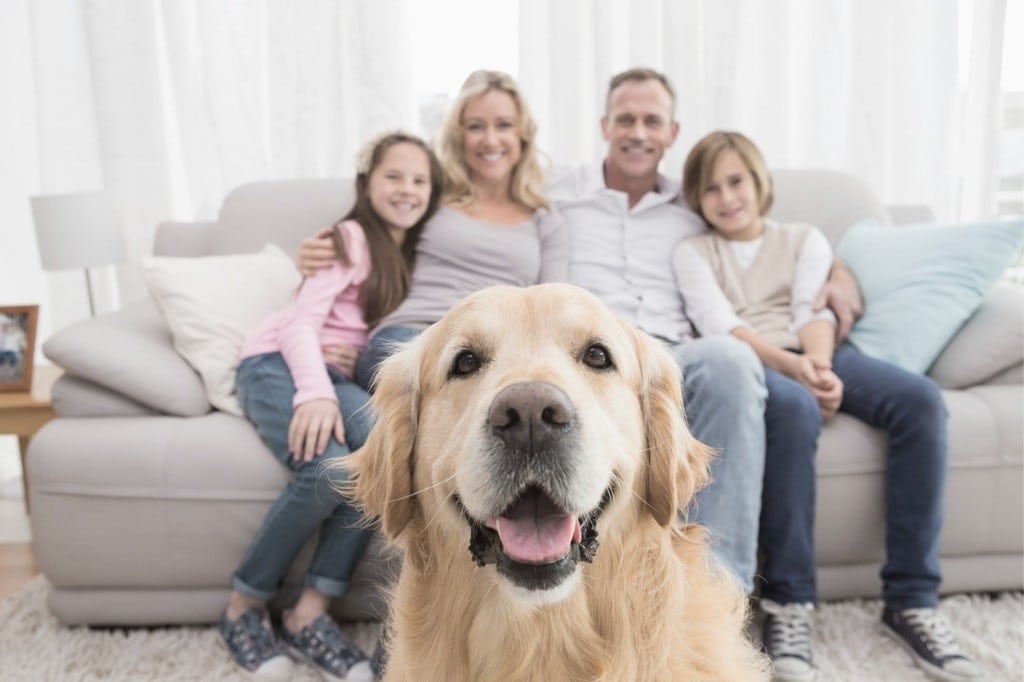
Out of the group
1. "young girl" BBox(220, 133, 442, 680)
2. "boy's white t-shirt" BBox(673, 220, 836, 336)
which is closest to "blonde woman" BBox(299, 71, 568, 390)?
"young girl" BBox(220, 133, 442, 680)

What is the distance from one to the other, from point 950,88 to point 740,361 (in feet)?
7.82

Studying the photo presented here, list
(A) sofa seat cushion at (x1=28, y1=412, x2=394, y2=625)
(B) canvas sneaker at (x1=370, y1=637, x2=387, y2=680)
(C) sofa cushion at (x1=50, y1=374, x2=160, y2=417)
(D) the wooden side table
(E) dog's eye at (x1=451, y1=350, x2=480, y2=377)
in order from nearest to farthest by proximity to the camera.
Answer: (E) dog's eye at (x1=451, y1=350, x2=480, y2=377) < (B) canvas sneaker at (x1=370, y1=637, x2=387, y2=680) < (A) sofa seat cushion at (x1=28, y1=412, x2=394, y2=625) < (C) sofa cushion at (x1=50, y1=374, x2=160, y2=417) < (D) the wooden side table

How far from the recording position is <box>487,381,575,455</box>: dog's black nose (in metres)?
1.02

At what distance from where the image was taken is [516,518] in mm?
1105

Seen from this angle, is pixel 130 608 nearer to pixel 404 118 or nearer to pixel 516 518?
pixel 516 518

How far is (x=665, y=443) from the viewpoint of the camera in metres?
1.32

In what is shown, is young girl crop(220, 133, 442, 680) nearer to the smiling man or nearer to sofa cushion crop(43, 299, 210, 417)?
sofa cushion crop(43, 299, 210, 417)

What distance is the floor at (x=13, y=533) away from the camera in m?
2.48

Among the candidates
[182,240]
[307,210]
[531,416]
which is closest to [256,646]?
[531,416]

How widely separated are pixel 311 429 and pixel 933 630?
1645 mm

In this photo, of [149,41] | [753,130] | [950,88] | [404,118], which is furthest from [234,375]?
[950,88]

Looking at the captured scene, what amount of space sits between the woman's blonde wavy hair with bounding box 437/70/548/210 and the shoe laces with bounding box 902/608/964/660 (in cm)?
165

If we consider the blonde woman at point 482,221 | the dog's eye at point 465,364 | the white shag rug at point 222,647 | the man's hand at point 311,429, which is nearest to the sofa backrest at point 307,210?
the blonde woman at point 482,221

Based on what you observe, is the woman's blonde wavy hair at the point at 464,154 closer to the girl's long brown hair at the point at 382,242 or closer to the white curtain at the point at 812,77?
the girl's long brown hair at the point at 382,242
